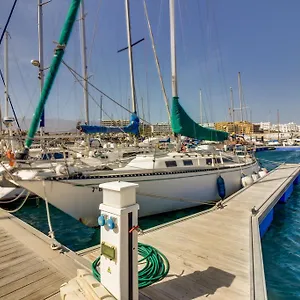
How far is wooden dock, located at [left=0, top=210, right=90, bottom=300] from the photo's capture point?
11.0 ft

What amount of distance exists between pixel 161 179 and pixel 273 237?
4.26m

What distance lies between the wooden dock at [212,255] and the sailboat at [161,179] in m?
1.18

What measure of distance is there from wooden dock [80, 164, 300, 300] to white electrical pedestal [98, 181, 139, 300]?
65 cm

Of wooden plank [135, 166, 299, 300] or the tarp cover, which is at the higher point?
the tarp cover

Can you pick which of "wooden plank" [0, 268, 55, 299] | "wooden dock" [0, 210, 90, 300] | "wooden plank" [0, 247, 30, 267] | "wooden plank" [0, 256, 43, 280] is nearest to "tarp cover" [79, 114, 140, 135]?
"wooden dock" [0, 210, 90, 300]

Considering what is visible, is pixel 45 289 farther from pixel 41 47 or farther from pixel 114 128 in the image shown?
pixel 41 47

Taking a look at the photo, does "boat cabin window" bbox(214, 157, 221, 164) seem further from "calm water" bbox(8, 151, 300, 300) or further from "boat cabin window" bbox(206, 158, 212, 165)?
"calm water" bbox(8, 151, 300, 300)

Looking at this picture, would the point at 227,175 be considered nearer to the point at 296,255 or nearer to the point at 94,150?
the point at 296,255

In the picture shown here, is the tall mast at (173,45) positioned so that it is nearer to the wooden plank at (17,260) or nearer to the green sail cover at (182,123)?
the green sail cover at (182,123)

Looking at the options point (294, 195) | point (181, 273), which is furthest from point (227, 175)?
point (181, 273)

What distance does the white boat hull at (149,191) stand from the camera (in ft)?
24.1

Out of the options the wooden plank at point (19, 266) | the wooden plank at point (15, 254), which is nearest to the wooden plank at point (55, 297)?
the wooden plank at point (19, 266)

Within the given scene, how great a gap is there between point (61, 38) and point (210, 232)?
751cm

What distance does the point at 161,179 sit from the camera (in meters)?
9.34
